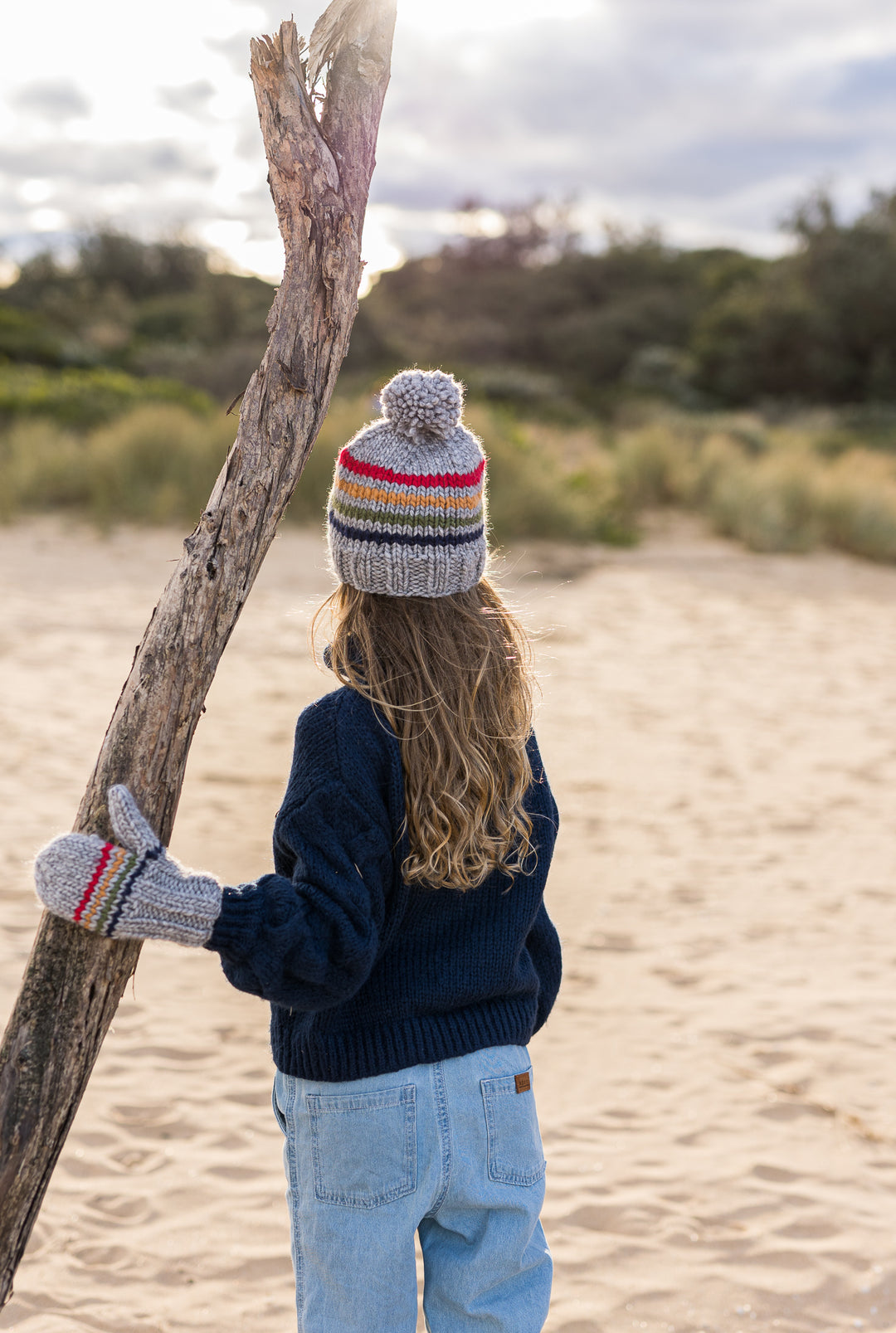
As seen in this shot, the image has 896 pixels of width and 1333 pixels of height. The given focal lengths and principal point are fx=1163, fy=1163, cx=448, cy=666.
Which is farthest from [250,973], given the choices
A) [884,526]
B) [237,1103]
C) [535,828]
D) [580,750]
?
[884,526]

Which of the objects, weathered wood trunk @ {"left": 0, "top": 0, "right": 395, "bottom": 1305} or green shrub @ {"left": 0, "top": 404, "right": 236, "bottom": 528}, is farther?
green shrub @ {"left": 0, "top": 404, "right": 236, "bottom": 528}

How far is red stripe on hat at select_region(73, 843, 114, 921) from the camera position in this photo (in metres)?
1.52

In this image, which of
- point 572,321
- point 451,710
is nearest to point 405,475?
point 451,710

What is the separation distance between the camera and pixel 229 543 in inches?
72.8

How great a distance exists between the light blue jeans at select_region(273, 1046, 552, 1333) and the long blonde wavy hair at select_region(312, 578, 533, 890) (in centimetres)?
32

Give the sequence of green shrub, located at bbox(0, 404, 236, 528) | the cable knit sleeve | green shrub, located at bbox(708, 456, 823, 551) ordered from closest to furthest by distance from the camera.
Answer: the cable knit sleeve, green shrub, located at bbox(0, 404, 236, 528), green shrub, located at bbox(708, 456, 823, 551)

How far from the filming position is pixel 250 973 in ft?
4.95

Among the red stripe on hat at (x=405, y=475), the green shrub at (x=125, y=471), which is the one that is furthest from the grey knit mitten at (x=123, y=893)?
the green shrub at (x=125, y=471)

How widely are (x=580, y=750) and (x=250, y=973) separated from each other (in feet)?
17.5

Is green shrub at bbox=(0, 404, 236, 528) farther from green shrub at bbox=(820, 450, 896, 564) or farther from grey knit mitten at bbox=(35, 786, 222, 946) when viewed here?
grey knit mitten at bbox=(35, 786, 222, 946)

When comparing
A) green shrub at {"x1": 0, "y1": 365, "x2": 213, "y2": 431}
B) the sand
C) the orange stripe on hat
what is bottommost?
the sand

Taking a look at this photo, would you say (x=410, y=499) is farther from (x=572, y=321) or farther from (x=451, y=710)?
(x=572, y=321)

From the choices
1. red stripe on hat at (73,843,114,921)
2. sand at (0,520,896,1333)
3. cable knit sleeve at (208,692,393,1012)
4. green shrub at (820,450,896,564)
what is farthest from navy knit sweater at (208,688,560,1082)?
green shrub at (820,450,896,564)

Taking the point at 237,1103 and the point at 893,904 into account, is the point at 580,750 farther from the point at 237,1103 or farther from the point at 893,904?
the point at 237,1103
